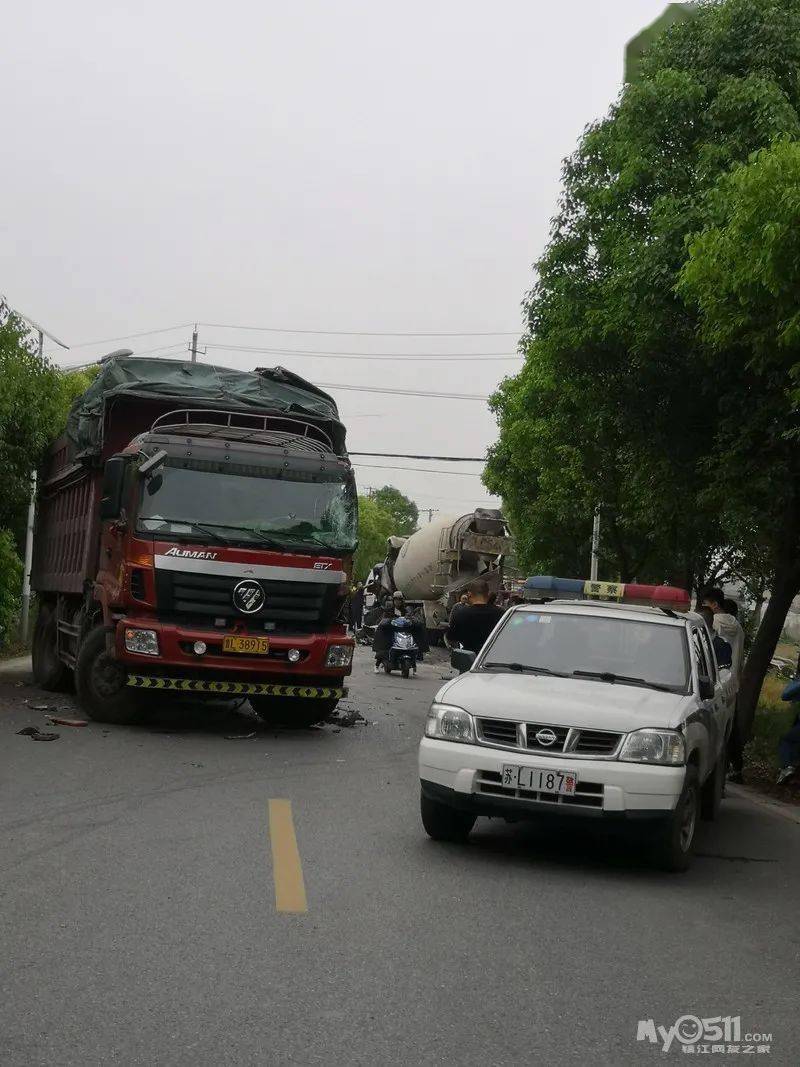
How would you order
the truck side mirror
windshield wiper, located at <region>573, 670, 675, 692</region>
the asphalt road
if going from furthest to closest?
1. the truck side mirror
2. windshield wiper, located at <region>573, 670, 675, 692</region>
3. the asphalt road

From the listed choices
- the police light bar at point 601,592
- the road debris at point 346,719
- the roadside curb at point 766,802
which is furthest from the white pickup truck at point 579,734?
the road debris at point 346,719

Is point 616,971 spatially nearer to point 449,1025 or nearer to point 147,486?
point 449,1025

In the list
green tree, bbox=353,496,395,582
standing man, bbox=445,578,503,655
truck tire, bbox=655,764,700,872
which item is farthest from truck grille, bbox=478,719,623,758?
green tree, bbox=353,496,395,582

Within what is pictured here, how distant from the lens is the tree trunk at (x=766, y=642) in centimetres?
1694

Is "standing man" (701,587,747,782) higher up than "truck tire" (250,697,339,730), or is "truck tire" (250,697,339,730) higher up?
"standing man" (701,587,747,782)

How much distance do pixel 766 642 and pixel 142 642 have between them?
7811 millimetres

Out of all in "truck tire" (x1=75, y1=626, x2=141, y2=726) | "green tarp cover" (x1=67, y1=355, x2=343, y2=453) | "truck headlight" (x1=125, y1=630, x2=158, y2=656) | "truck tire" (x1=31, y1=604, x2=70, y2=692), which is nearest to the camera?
"truck headlight" (x1=125, y1=630, x2=158, y2=656)

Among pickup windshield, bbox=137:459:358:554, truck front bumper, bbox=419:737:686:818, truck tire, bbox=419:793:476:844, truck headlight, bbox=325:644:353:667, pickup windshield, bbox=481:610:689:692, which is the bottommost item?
truck tire, bbox=419:793:476:844

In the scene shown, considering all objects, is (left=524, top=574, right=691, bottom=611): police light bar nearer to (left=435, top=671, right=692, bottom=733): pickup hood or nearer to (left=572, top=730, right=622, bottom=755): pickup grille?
(left=435, top=671, right=692, bottom=733): pickup hood

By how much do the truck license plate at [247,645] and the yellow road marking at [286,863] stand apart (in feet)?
14.1

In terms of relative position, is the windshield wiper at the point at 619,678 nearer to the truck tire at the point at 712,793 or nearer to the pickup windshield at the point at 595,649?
the pickup windshield at the point at 595,649

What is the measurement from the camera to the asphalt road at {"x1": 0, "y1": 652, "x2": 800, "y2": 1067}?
481 centimetres

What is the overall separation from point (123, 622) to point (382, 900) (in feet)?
24.8

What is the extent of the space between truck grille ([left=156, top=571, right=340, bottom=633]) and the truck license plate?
0.22m
